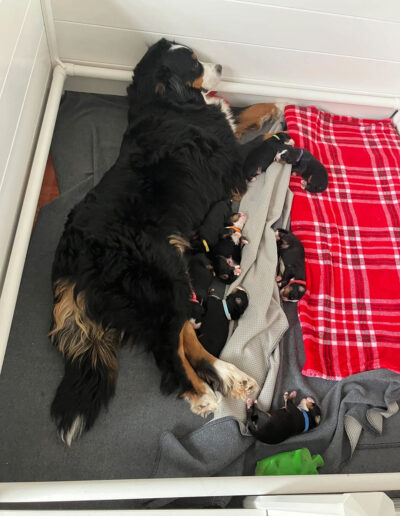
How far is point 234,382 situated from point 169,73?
1351 millimetres

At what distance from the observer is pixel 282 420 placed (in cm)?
163

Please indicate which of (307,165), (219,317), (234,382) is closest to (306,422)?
(234,382)

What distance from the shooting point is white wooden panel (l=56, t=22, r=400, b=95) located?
2.19 meters

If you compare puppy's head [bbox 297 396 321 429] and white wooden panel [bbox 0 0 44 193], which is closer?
white wooden panel [bbox 0 0 44 193]

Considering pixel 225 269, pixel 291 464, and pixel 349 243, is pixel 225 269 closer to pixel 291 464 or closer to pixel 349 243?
pixel 349 243

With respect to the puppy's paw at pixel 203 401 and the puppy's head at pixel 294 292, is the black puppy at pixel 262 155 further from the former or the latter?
the puppy's paw at pixel 203 401

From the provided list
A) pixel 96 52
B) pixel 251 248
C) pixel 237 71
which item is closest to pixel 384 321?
pixel 251 248

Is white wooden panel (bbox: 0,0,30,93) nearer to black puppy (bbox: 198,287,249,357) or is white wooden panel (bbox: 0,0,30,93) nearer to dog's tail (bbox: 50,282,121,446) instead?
dog's tail (bbox: 50,282,121,446)

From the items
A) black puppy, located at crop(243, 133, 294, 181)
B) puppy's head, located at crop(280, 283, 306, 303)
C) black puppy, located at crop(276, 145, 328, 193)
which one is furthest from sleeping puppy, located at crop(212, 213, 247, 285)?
black puppy, located at crop(276, 145, 328, 193)

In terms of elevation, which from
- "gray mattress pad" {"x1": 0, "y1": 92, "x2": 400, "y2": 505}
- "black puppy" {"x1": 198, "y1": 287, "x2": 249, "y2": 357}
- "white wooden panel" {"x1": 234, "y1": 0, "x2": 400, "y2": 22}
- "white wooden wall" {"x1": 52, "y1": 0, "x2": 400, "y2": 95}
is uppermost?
"white wooden panel" {"x1": 234, "y1": 0, "x2": 400, "y2": 22}

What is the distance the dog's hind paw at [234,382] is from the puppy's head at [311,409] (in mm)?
188

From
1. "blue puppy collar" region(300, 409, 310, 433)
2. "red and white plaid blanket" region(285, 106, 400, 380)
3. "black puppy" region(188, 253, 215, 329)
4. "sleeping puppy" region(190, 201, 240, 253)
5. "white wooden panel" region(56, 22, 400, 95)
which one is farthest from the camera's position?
"white wooden panel" region(56, 22, 400, 95)

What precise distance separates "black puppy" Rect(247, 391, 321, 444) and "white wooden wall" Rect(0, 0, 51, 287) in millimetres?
992

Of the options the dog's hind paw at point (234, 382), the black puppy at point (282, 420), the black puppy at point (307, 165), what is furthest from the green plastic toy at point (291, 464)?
the black puppy at point (307, 165)
